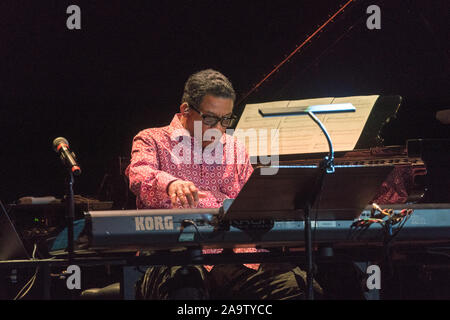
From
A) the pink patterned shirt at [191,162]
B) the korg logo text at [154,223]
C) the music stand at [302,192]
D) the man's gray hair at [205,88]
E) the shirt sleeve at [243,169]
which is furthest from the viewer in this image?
the shirt sleeve at [243,169]

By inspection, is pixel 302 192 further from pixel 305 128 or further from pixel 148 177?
pixel 305 128

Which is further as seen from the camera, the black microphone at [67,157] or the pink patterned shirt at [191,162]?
the pink patterned shirt at [191,162]

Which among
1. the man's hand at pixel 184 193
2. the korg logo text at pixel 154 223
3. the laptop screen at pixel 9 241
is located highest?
the man's hand at pixel 184 193

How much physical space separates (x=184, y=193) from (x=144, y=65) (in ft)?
11.8

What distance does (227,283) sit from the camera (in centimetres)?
213

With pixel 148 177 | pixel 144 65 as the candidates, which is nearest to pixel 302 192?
pixel 148 177

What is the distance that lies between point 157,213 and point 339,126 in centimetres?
194

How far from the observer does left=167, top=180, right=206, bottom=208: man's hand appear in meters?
1.92

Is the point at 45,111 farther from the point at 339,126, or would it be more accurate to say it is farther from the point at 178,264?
the point at 178,264

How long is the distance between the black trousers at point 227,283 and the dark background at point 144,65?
1.99 metres

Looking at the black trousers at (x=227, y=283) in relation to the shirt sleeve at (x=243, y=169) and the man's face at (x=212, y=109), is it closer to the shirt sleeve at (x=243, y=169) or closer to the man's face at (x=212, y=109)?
the shirt sleeve at (x=243, y=169)

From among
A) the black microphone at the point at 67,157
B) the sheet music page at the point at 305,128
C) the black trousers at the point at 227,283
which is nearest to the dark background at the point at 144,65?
the sheet music page at the point at 305,128

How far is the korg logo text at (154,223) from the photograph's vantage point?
178 cm
